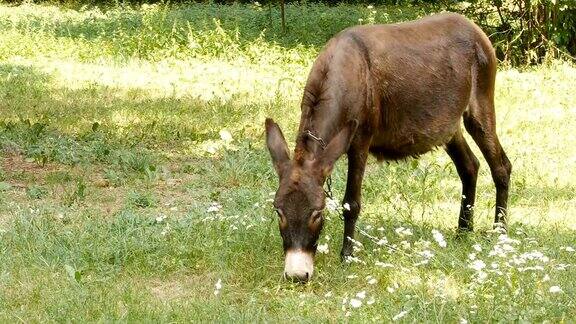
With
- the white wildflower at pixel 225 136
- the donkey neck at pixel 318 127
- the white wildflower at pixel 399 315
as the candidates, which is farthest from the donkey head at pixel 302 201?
the white wildflower at pixel 225 136

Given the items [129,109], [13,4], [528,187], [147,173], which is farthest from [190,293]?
[13,4]

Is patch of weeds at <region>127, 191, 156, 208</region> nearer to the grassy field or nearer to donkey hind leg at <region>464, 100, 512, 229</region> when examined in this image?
the grassy field

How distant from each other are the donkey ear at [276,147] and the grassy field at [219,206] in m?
0.75

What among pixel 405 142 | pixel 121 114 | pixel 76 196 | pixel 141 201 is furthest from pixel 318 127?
pixel 121 114

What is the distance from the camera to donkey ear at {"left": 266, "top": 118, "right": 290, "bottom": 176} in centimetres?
613

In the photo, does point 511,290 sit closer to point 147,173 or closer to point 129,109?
point 147,173

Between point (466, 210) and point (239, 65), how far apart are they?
8121 mm

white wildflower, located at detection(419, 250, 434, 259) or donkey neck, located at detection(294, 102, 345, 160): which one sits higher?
donkey neck, located at detection(294, 102, 345, 160)

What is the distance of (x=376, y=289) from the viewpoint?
243 inches

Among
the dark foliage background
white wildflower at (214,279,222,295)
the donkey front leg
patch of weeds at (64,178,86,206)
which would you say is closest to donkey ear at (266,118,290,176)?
the donkey front leg

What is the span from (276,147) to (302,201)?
0.44 meters

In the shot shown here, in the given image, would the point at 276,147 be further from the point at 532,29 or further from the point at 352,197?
the point at 532,29

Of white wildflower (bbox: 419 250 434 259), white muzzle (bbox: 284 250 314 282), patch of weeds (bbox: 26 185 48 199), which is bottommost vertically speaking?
patch of weeds (bbox: 26 185 48 199)

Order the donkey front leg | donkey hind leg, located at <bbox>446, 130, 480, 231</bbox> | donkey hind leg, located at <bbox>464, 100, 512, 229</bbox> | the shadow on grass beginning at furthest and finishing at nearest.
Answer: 1. the shadow on grass
2. donkey hind leg, located at <bbox>446, 130, 480, 231</bbox>
3. donkey hind leg, located at <bbox>464, 100, 512, 229</bbox>
4. the donkey front leg
